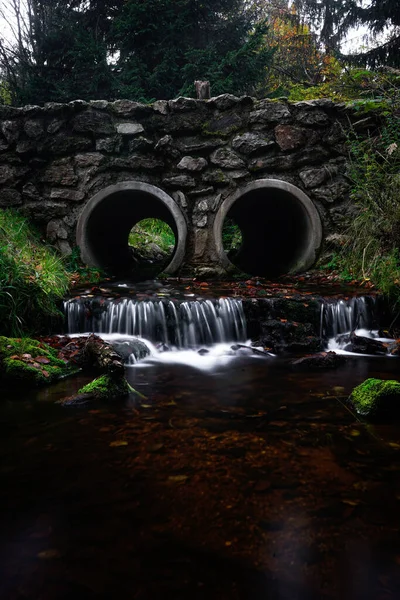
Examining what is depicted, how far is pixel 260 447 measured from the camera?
79.9 inches

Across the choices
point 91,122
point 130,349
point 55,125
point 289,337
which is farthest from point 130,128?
point 289,337

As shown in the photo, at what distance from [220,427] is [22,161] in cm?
621

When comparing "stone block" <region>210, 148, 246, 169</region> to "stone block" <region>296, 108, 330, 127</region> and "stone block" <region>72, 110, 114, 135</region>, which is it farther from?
"stone block" <region>72, 110, 114, 135</region>

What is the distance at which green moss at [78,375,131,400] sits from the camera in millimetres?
2719

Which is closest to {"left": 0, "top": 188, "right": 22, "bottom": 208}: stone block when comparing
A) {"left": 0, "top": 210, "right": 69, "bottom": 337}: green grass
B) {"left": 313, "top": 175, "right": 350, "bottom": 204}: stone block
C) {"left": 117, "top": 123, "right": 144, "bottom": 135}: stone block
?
{"left": 117, "top": 123, "right": 144, "bottom": 135}: stone block

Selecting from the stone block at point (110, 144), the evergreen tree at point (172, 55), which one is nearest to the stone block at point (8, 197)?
the stone block at point (110, 144)

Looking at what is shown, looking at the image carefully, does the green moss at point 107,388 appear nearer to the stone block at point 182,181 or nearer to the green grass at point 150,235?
the stone block at point 182,181

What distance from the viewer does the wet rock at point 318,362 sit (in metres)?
3.52

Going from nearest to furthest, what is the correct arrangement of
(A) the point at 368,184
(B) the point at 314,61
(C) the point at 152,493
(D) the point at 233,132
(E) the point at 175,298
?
1. (C) the point at 152,493
2. (E) the point at 175,298
3. (A) the point at 368,184
4. (D) the point at 233,132
5. (B) the point at 314,61

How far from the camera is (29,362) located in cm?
323

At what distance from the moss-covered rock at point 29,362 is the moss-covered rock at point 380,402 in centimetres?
225

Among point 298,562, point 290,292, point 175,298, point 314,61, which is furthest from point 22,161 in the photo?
point 314,61

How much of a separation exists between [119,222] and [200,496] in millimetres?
7385

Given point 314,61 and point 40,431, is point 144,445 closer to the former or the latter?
point 40,431
